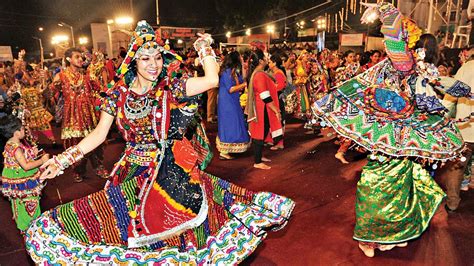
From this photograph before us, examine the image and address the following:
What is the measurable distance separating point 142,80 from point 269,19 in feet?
82.2

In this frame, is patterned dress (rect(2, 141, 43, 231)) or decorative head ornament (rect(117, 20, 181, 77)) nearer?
decorative head ornament (rect(117, 20, 181, 77))

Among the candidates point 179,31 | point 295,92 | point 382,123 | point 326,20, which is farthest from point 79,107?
point 326,20

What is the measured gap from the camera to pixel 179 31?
24.5 meters

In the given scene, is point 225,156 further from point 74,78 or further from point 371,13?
point 371,13

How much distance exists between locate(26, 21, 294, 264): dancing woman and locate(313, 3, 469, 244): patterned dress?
1.03 metres

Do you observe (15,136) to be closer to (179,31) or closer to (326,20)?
(179,31)

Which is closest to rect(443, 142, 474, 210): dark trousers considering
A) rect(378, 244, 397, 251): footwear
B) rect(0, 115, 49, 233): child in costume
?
rect(378, 244, 397, 251): footwear

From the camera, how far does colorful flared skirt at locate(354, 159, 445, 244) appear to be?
10.6 feet

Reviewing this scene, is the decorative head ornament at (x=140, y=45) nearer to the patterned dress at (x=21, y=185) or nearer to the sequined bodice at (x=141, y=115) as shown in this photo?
the sequined bodice at (x=141, y=115)

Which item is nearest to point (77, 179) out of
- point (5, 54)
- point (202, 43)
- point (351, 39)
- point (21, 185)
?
point (21, 185)

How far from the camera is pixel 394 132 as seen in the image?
123 inches

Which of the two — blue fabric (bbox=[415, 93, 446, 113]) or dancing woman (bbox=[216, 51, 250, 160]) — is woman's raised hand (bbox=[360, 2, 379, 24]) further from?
dancing woman (bbox=[216, 51, 250, 160])

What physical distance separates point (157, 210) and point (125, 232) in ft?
0.82

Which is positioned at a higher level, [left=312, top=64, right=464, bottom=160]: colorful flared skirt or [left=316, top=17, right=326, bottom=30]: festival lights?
[left=316, top=17, right=326, bottom=30]: festival lights
